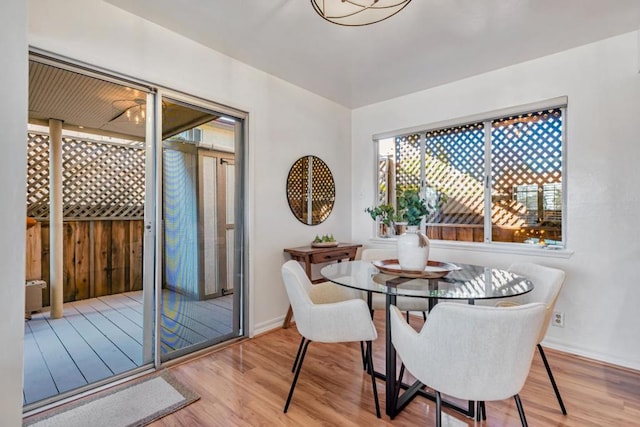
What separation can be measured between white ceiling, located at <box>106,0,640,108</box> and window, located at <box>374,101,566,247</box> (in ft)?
1.90

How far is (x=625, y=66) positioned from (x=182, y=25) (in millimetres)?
3350

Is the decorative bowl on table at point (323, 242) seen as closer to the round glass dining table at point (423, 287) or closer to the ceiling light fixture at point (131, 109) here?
the round glass dining table at point (423, 287)

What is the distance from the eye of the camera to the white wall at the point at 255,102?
6.42 ft

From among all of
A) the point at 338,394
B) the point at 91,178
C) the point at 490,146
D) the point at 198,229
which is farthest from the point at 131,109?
the point at 490,146

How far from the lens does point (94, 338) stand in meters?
2.22

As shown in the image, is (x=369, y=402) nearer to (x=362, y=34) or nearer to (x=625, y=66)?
(x=362, y=34)

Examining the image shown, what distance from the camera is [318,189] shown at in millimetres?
3721

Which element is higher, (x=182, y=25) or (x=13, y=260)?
(x=182, y=25)

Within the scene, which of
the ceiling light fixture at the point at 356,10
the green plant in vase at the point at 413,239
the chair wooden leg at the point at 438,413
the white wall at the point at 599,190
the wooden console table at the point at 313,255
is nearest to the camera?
the chair wooden leg at the point at 438,413

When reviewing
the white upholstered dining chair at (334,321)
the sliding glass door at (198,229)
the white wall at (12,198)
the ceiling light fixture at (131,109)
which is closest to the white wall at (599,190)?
the white upholstered dining chair at (334,321)

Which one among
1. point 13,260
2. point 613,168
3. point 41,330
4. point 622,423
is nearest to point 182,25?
point 13,260

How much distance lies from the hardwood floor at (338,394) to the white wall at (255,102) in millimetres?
677

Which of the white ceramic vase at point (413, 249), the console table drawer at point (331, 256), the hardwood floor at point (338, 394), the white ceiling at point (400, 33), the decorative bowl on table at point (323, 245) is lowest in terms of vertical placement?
the hardwood floor at point (338, 394)

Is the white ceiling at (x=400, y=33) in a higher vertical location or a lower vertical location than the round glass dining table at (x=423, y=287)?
higher
